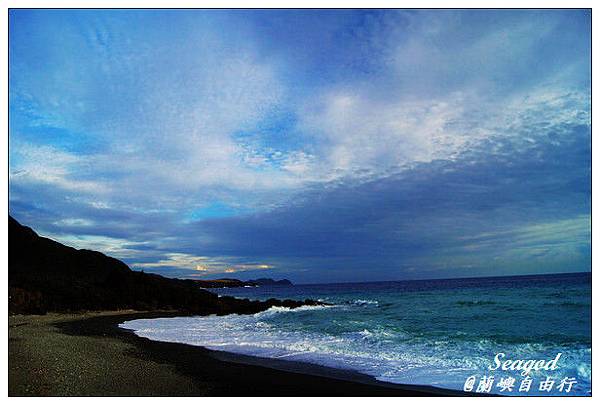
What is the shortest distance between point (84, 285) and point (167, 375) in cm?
3396

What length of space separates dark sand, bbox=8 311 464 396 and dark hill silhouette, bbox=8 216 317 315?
68.8ft

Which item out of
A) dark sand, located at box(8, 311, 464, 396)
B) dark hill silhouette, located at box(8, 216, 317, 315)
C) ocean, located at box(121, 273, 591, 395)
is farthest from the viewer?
dark hill silhouette, located at box(8, 216, 317, 315)

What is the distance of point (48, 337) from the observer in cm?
1543

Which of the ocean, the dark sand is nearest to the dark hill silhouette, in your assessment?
the ocean

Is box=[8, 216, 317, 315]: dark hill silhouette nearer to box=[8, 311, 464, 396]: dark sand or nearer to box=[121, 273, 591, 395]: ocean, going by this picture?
box=[121, 273, 591, 395]: ocean

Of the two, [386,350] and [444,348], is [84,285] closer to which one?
[386,350]

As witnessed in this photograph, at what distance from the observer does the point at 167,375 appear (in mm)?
9445

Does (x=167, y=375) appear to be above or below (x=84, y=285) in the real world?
below

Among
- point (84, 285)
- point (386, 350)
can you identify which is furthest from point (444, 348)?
point (84, 285)

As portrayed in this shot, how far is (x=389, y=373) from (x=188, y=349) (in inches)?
284

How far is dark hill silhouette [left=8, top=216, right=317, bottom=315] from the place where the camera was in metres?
31.6
